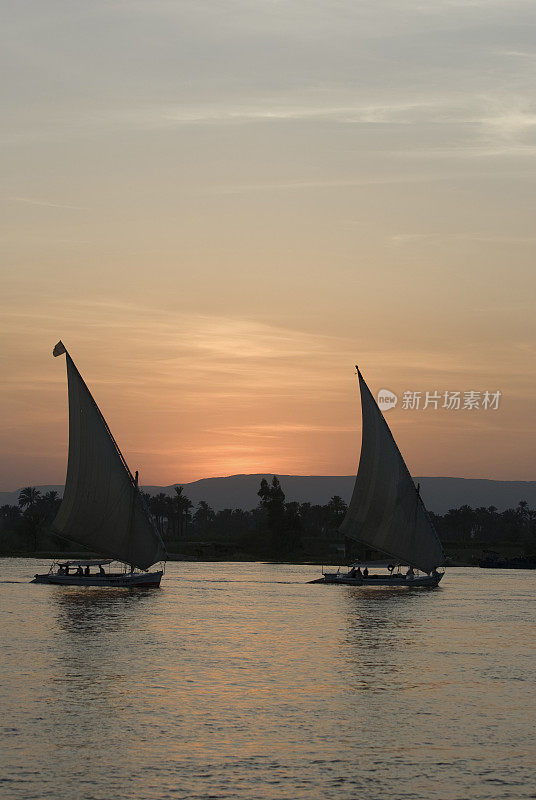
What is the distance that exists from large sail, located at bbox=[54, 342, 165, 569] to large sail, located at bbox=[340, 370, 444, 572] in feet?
61.8

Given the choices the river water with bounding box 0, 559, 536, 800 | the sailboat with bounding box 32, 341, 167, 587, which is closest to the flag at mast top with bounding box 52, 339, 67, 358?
the sailboat with bounding box 32, 341, 167, 587

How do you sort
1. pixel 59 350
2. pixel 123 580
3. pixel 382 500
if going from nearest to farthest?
1. pixel 59 350
2. pixel 382 500
3. pixel 123 580

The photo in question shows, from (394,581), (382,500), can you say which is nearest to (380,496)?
(382,500)

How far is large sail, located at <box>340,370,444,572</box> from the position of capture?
91.3 meters

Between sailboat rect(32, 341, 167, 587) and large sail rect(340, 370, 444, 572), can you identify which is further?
large sail rect(340, 370, 444, 572)

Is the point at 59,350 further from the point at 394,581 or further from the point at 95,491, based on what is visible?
the point at 394,581

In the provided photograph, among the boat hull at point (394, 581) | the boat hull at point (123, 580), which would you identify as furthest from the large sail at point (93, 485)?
the boat hull at point (394, 581)

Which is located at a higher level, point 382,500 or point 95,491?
point 95,491

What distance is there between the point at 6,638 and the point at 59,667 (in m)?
13.0

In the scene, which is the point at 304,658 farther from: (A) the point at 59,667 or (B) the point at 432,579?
(B) the point at 432,579

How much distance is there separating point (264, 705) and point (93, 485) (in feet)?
152

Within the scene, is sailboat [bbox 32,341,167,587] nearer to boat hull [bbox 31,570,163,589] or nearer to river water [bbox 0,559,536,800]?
boat hull [bbox 31,570,163,589]

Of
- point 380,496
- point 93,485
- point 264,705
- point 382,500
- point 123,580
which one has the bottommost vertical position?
point 264,705

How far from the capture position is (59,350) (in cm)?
8531
